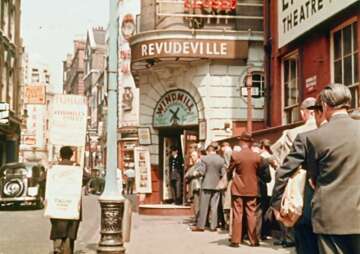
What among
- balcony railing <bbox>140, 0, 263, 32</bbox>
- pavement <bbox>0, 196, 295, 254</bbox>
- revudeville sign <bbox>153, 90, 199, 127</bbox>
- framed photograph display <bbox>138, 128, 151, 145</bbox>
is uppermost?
balcony railing <bbox>140, 0, 263, 32</bbox>

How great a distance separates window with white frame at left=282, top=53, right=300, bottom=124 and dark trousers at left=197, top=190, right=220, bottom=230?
354 cm

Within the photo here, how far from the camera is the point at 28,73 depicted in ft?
257

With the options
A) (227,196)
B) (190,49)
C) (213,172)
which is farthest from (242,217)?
(190,49)

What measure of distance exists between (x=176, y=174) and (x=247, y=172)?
35.9 feet

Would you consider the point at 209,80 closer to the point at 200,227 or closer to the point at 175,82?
the point at 175,82

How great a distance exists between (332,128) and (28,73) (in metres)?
76.1

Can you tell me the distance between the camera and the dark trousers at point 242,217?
11242 mm

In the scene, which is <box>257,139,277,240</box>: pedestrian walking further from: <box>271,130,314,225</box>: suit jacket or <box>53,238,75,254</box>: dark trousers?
<box>271,130,314,225</box>: suit jacket

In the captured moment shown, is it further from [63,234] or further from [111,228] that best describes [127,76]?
[63,234]

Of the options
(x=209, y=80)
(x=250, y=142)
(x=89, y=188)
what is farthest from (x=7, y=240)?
(x=89, y=188)

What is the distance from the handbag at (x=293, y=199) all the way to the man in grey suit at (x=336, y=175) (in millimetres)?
199

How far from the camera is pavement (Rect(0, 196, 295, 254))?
11047mm

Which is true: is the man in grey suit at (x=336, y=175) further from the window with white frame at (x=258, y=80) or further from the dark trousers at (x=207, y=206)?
the window with white frame at (x=258, y=80)

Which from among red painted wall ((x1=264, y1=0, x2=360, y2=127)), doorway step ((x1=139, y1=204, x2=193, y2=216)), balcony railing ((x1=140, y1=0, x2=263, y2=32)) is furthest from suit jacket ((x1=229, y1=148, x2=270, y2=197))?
balcony railing ((x1=140, y1=0, x2=263, y2=32))
